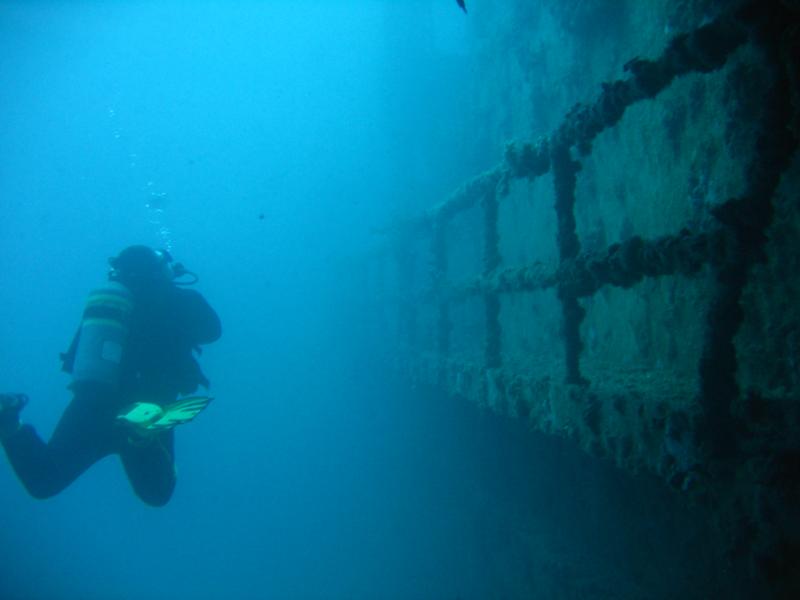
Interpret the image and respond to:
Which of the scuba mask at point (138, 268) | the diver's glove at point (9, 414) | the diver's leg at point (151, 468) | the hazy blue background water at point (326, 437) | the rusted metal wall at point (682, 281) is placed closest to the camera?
the rusted metal wall at point (682, 281)

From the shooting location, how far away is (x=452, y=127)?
13.6 metres

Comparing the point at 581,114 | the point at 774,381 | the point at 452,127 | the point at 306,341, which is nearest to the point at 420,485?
the point at 774,381

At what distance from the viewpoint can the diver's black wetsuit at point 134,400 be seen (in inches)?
149

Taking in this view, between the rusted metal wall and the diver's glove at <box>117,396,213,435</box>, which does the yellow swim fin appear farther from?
the rusted metal wall

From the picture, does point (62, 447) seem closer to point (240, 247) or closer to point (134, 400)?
point (134, 400)

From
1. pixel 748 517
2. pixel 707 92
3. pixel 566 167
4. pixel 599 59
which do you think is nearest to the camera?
pixel 748 517

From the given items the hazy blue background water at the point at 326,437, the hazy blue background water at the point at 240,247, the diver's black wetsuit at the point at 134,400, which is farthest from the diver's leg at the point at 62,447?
the hazy blue background water at the point at 240,247

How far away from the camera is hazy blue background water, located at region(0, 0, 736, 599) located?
5.72m

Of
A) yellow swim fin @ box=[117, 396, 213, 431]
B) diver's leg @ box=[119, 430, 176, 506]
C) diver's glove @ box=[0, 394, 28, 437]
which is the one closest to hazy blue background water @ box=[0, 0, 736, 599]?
yellow swim fin @ box=[117, 396, 213, 431]

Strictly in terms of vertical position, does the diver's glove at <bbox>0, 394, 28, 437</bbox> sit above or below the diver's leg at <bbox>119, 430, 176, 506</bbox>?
above

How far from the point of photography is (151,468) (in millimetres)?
4109

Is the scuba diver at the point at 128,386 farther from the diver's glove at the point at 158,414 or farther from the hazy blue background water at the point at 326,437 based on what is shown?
the hazy blue background water at the point at 326,437

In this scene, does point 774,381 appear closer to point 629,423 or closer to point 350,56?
point 629,423

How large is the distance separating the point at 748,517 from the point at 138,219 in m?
119
